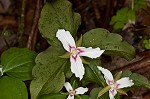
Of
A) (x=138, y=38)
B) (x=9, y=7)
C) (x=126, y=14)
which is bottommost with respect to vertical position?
(x=138, y=38)

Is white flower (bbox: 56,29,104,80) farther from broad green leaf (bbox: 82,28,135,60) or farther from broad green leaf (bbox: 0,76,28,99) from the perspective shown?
broad green leaf (bbox: 0,76,28,99)

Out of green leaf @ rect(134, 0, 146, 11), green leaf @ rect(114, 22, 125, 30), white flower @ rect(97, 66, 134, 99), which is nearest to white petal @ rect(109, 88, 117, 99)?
white flower @ rect(97, 66, 134, 99)

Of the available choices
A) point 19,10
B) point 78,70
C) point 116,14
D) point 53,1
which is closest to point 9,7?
point 19,10

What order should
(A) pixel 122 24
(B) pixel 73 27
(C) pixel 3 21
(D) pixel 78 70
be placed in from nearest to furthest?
1. (D) pixel 78 70
2. (B) pixel 73 27
3. (A) pixel 122 24
4. (C) pixel 3 21

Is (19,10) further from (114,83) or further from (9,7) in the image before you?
(114,83)

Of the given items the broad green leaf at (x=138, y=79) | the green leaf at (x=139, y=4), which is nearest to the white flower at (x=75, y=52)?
the broad green leaf at (x=138, y=79)

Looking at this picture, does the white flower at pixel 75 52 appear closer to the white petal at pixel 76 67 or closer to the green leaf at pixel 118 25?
the white petal at pixel 76 67

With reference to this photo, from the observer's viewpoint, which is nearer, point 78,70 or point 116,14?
point 78,70
